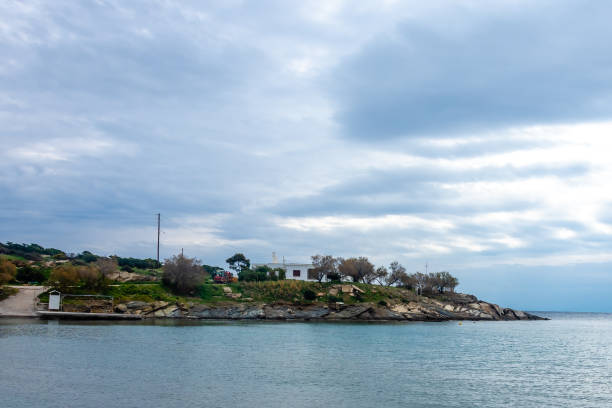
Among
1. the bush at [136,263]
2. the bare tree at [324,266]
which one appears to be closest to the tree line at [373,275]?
the bare tree at [324,266]

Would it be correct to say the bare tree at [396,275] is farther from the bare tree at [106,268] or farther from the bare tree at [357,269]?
the bare tree at [106,268]

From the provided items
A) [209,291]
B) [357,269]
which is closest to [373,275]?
[357,269]

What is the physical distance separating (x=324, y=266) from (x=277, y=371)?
77.0 m

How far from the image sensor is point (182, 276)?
84938 millimetres

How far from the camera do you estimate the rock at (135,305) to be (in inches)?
2871

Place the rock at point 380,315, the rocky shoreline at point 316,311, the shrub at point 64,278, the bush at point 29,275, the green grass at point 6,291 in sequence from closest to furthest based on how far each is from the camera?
the green grass at point 6,291 → the shrub at point 64,278 → the rocky shoreline at point 316,311 → the bush at point 29,275 → the rock at point 380,315

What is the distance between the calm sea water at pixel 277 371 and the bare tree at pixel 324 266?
55879 mm

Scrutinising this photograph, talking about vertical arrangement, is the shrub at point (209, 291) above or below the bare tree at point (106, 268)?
below

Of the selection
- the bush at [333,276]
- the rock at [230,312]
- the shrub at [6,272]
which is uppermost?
the shrub at [6,272]

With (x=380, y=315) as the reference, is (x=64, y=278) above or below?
above

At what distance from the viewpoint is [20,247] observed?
114m

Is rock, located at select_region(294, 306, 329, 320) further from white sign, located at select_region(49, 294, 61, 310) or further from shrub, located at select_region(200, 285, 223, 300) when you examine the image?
white sign, located at select_region(49, 294, 61, 310)

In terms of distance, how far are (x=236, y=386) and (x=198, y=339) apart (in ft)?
72.8

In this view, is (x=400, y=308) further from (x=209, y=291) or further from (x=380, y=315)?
(x=209, y=291)
